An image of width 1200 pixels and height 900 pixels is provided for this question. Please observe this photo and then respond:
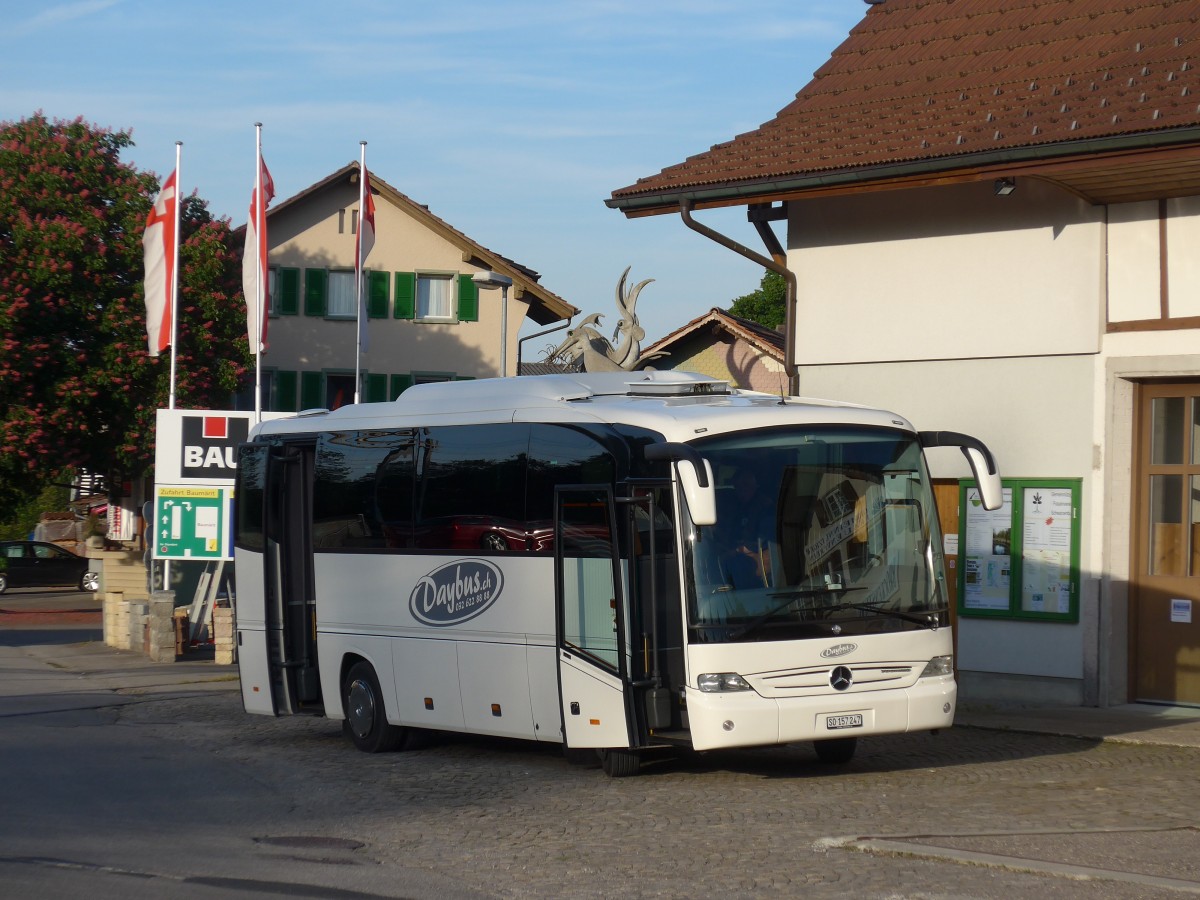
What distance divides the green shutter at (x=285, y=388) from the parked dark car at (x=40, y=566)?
8.51m

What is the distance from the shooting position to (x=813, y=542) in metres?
11.7

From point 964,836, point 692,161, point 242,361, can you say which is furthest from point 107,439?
point 964,836

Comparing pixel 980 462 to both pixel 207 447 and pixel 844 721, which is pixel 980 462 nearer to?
pixel 844 721

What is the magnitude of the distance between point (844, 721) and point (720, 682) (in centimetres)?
94

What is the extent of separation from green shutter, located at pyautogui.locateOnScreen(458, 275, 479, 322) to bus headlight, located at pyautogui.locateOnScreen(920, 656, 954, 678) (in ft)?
131

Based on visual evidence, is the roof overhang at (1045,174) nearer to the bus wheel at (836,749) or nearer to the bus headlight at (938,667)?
the bus headlight at (938,667)

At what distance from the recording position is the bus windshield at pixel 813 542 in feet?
37.4

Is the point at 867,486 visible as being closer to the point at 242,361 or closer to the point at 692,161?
the point at 692,161

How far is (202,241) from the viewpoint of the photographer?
4416 cm

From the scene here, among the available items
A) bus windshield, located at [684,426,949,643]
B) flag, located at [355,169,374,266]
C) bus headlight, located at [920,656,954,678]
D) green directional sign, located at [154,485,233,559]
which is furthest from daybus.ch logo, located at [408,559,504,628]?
flag, located at [355,169,374,266]

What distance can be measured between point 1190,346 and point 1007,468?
2.18 meters

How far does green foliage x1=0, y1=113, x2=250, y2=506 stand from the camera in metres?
41.2

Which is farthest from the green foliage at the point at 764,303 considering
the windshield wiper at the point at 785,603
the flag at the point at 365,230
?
the windshield wiper at the point at 785,603

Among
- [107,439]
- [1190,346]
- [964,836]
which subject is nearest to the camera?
[964,836]
